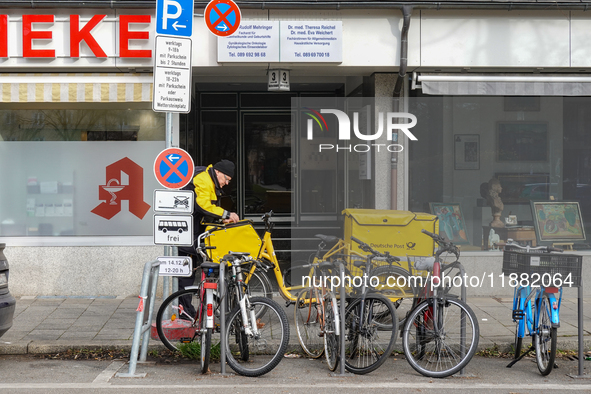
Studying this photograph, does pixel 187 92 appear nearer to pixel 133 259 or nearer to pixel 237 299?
pixel 237 299

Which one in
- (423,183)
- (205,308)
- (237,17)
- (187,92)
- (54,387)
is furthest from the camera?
(423,183)

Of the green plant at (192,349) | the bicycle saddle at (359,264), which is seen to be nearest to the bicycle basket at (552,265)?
the bicycle saddle at (359,264)

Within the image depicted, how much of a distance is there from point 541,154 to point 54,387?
728 centimetres

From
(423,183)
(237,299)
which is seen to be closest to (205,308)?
(237,299)

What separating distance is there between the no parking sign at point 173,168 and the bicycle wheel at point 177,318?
1035 mm

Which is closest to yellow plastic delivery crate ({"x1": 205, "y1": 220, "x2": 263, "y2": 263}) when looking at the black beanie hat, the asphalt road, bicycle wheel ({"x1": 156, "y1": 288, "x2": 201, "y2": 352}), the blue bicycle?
the black beanie hat

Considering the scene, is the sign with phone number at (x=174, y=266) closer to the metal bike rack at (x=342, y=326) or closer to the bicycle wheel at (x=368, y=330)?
the metal bike rack at (x=342, y=326)

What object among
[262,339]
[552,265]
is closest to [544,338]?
[552,265]

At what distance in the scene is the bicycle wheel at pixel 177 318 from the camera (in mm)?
5965

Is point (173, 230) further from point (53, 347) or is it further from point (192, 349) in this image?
point (53, 347)

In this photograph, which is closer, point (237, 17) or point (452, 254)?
point (452, 254)

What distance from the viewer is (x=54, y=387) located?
5.16 m

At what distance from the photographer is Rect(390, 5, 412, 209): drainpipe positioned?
329 inches

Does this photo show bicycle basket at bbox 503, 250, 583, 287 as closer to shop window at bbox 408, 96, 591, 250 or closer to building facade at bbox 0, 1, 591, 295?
building facade at bbox 0, 1, 591, 295
